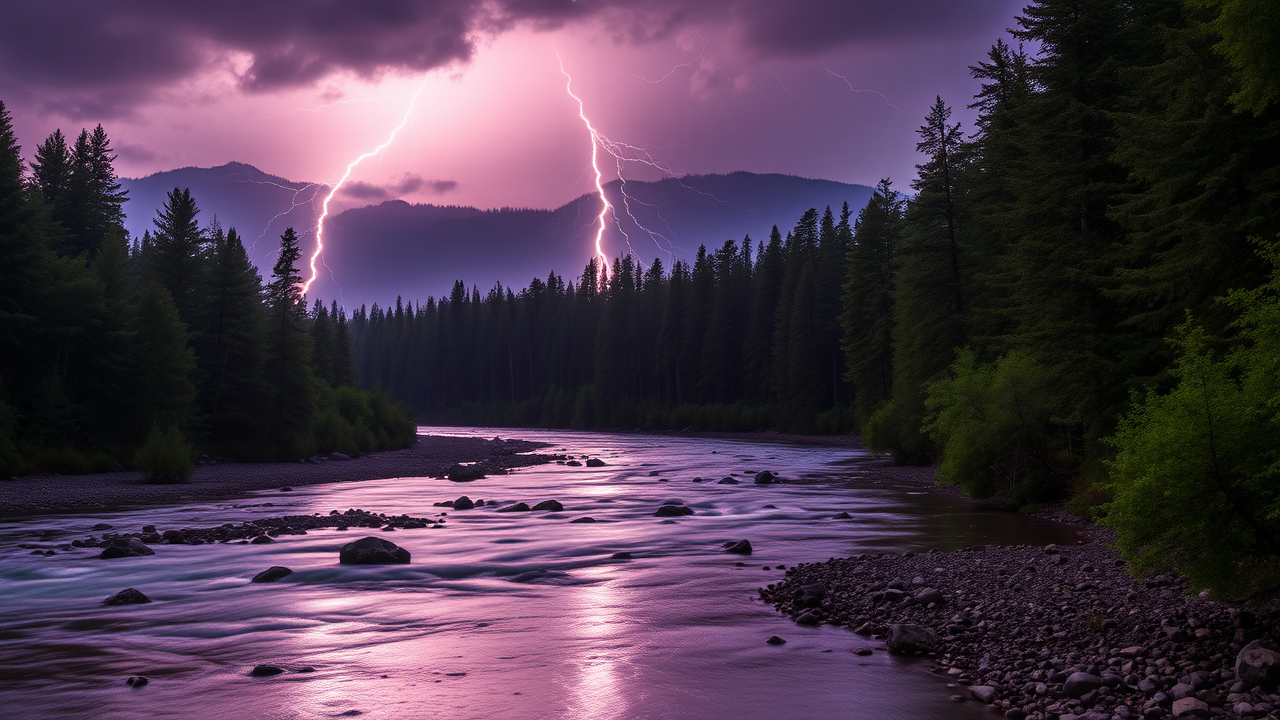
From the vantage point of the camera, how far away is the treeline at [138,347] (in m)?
35.7

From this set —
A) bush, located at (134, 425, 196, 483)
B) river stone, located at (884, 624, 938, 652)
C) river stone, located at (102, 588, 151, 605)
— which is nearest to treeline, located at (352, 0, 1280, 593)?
river stone, located at (884, 624, 938, 652)

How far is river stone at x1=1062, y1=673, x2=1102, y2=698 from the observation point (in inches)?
310

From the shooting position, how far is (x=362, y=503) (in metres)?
28.7

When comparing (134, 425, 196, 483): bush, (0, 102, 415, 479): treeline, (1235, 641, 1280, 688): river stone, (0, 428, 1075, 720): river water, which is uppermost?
(0, 102, 415, 479): treeline

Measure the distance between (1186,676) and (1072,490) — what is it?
1681cm

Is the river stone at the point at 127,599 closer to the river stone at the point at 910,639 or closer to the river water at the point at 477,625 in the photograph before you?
the river water at the point at 477,625

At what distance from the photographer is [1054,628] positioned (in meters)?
9.80

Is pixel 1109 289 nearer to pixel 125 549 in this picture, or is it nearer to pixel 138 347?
pixel 125 549

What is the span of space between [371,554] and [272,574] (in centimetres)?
195

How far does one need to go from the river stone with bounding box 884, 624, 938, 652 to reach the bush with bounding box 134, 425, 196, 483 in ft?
109

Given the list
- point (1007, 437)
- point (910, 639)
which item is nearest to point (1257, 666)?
point (910, 639)

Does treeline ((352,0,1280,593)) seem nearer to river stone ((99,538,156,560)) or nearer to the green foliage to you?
the green foliage

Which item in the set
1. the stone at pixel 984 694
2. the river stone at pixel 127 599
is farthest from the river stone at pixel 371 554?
the stone at pixel 984 694

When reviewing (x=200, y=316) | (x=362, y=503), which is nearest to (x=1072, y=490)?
(x=362, y=503)
